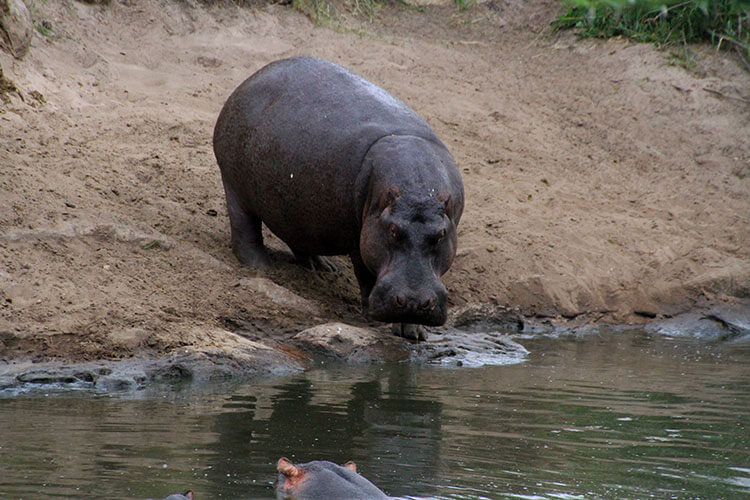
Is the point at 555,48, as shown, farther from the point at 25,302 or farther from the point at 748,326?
the point at 25,302

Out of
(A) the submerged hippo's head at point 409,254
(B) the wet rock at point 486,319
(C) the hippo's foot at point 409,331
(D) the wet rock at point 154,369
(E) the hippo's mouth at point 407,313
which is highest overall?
(A) the submerged hippo's head at point 409,254

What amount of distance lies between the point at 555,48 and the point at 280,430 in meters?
9.72

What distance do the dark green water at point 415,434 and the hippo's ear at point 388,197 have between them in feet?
3.42

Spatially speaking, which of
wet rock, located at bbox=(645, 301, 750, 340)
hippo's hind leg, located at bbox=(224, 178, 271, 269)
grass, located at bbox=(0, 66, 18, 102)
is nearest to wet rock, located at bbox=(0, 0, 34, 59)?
grass, located at bbox=(0, 66, 18, 102)

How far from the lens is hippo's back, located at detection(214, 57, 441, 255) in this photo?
7.34 meters

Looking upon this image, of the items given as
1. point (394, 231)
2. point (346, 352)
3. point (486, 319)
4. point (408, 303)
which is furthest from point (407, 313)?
point (486, 319)

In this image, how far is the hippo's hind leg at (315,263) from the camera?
334 inches

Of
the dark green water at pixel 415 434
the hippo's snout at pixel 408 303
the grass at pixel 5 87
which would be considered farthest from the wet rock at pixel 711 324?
the grass at pixel 5 87

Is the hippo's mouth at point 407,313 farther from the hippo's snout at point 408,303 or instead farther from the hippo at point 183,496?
the hippo at point 183,496

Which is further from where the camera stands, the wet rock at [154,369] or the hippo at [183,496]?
the wet rock at [154,369]

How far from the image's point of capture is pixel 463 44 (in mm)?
13562

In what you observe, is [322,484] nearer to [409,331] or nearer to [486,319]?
[409,331]

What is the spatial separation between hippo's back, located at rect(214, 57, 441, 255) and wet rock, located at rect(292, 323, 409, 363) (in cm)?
72

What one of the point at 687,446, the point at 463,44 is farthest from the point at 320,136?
the point at 463,44
